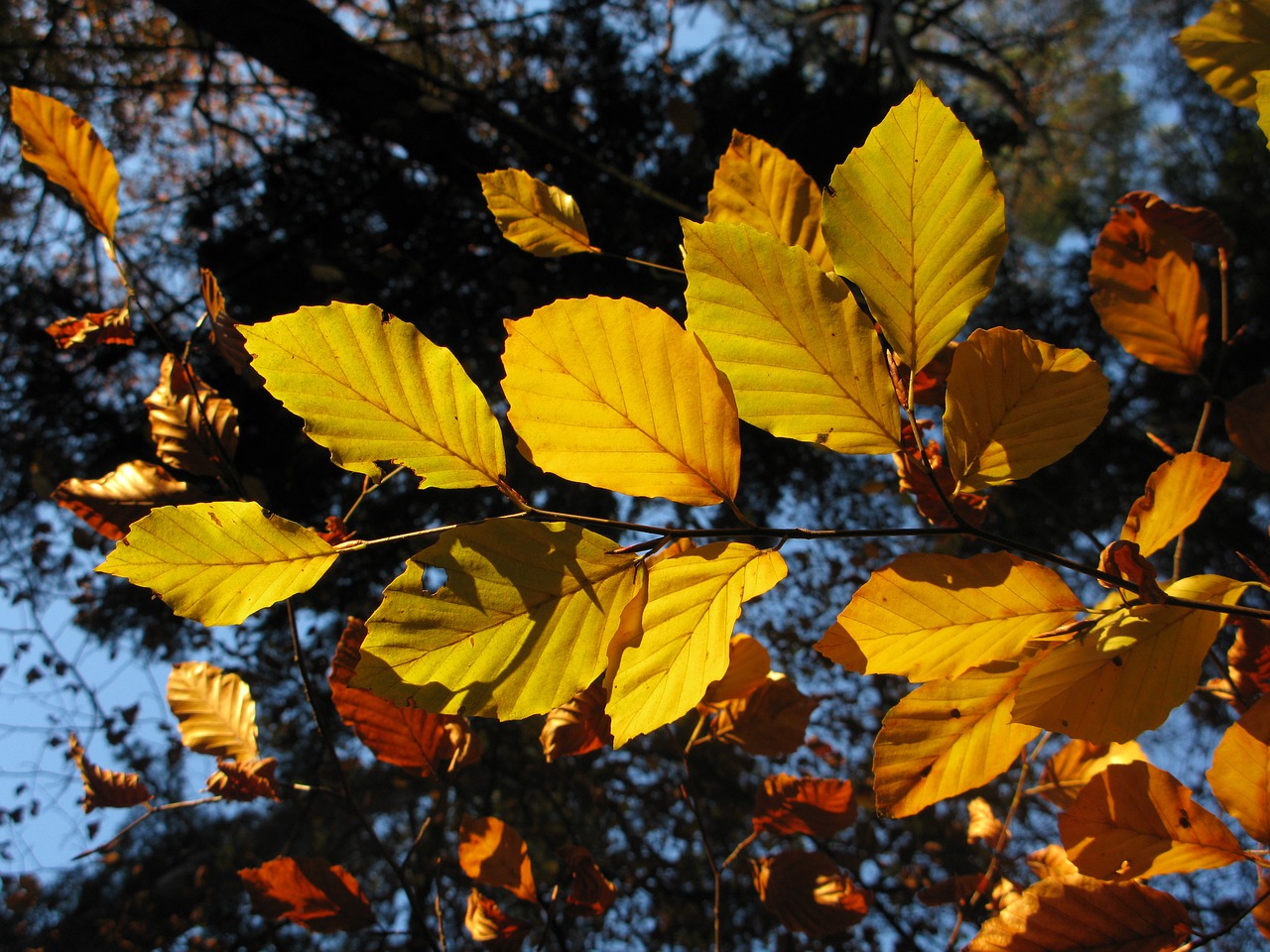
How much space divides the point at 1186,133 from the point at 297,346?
5.79m

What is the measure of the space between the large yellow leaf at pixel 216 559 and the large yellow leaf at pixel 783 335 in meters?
0.21

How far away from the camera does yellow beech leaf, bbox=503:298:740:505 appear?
30 centimetres

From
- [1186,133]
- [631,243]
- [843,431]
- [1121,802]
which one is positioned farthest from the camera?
[1186,133]

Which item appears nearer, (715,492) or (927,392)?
(715,492)

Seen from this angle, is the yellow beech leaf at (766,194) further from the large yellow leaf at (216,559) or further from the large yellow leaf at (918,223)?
the large yellow leaf at (216,559)

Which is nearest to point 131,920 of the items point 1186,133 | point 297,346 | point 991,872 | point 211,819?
point 211,819

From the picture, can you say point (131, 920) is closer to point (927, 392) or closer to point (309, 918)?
point (309, 918)

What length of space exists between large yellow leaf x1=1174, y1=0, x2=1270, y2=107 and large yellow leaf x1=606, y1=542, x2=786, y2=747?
459mm

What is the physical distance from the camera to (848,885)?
0.70 m

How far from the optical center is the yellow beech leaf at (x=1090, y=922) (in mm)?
443

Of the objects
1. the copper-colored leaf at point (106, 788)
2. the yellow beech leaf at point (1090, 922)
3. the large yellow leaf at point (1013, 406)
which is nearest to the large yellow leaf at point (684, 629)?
the large yellow leaf at point (1013, 406)

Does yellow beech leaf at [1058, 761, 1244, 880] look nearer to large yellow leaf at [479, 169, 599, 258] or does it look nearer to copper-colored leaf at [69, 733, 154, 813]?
large yellow leaf at [479, 169, 599, 258]

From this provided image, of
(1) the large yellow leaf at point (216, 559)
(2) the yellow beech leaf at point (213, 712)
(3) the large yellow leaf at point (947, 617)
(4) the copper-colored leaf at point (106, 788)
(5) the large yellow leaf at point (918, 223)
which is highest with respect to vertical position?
(5) the large yellow leaf at point (918, 223)

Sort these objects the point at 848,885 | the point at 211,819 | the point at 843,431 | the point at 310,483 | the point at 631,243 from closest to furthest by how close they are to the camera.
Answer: the point at 843,431 < the point at 848,885 < the point at 310,483 < the point at 631,243 < the point at 211,819
